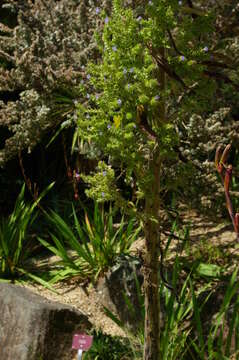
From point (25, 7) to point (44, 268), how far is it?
2.26 metres

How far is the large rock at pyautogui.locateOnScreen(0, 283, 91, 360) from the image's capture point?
12.8ft

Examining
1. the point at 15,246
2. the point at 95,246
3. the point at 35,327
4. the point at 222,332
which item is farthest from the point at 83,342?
the point at 15,246

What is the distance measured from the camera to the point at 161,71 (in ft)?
10.3

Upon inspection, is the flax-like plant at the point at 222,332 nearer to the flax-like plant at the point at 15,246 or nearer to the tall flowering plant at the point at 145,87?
the tall flowering plant at the point at 145,87

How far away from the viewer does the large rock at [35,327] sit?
3910 mm

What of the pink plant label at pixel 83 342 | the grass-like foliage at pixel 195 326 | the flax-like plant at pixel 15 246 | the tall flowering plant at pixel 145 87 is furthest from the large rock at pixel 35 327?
the tall flowering plant at pixel 145 87

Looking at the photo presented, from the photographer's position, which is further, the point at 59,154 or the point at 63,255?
the point at 59,154

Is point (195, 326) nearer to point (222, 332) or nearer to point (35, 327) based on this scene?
point (222, 332)

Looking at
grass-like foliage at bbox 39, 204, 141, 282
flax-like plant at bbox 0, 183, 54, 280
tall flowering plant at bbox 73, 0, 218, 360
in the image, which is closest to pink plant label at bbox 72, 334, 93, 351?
tall flowering plant at bbox 73, 0, 218, 360

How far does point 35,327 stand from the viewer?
3914 mm

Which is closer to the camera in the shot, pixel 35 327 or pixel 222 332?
pixel 222 332

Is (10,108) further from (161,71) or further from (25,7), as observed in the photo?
(161,71)

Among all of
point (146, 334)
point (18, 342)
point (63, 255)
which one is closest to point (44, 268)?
point (63, 255)

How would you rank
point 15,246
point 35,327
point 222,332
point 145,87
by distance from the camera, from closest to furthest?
point 145,87 < point 222,332 < point 35,327 < point 15,246
